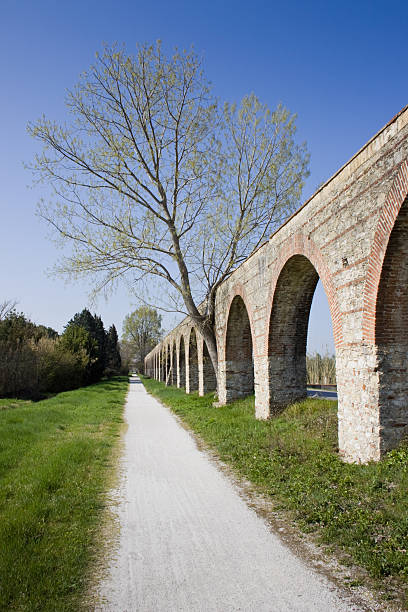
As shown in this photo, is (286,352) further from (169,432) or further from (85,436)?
A: (85,436)

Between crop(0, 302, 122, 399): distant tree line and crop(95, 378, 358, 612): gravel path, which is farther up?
crop(0, 302, 122, 399): distant tree line

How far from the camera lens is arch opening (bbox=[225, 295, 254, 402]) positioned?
1317 centimetres

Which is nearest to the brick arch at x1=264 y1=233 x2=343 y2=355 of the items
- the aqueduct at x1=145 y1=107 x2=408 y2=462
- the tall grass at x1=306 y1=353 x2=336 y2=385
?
the aqueduct at x1=145 y1=107 x2=408 y2=462

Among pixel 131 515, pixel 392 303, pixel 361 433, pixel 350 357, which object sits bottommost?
pixel 131 515

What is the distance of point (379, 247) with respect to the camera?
5.38 meters

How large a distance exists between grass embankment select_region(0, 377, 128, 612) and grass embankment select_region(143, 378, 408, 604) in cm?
202

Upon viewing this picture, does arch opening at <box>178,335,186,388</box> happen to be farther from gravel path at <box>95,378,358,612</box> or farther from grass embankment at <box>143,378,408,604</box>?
gravel path at <box>95,378,358,612</box>

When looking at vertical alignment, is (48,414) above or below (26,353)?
below

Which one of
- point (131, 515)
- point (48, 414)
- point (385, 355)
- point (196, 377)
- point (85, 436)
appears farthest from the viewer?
point (196, 377)

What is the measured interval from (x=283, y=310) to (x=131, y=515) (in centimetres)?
598

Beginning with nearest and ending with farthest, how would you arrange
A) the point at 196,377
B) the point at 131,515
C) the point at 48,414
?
the point at 131,515 < the point at 48,414 < the point at 196,377

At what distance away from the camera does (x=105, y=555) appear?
11.5 feet

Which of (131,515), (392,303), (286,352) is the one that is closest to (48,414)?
(286,352)

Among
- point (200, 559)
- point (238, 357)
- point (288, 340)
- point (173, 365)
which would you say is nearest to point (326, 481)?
point (200, 559)
